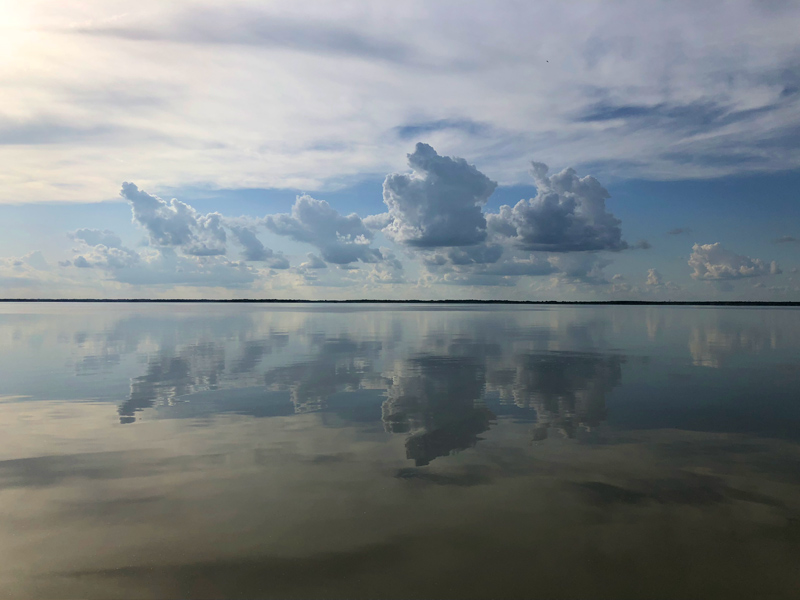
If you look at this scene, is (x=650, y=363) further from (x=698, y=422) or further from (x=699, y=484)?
(x=699, y=484)

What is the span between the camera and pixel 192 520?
9914 millimetres

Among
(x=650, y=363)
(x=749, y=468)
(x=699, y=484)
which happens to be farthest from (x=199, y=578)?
(x=650, y=363)

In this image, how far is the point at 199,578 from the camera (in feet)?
25.9

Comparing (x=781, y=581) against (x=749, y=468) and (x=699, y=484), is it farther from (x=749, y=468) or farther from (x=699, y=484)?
(x=749, y=468)

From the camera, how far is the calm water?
314 inches

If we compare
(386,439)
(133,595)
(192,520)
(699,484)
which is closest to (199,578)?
(133,595)

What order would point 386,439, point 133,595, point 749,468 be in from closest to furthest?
point 133,595 < point 749,468 < point 386,439

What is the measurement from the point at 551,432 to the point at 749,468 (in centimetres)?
534

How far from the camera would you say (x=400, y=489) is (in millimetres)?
11414

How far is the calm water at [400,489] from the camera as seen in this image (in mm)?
7980

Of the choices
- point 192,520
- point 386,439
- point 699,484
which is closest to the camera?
point 192,520

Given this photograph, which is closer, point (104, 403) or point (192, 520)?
point (192, 520)

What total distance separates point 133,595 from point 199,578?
3.05 feet

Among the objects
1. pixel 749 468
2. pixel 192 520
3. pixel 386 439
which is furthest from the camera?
pixel 386 439
